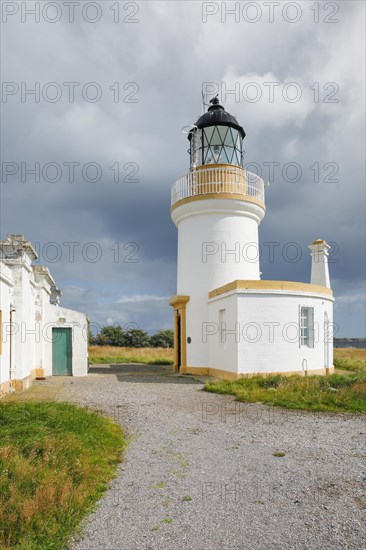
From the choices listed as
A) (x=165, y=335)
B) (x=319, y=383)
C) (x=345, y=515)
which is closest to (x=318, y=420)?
(x=319, y=383)

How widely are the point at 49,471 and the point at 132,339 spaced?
38699 millimetres

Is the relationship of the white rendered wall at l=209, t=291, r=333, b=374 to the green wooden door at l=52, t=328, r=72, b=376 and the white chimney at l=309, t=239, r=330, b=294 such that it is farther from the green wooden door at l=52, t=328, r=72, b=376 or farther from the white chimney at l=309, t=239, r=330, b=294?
the green wooden door at l=52, t=328, r=72, b=376

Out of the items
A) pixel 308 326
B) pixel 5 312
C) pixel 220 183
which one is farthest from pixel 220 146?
pixel 5 312

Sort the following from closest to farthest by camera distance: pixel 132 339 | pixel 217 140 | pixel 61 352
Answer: pixel 61 352 < pixel 217 140 < pixel 132 339

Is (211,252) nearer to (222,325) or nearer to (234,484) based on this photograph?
(222,325)

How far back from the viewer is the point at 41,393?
39.6 ft

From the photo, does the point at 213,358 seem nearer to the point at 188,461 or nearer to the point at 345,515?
the point at 188,461

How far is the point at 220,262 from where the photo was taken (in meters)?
17.1

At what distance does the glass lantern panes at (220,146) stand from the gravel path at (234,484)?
1069 cm

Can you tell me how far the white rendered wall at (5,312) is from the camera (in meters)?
10.8

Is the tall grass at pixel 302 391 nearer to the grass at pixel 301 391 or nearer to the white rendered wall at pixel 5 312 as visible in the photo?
the grass at pixel 301 391

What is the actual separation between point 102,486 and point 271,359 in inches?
373

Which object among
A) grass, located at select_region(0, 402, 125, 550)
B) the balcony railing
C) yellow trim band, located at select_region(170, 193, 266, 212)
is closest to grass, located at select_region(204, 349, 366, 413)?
grass, located at select_region(0, 402, 125, 550)

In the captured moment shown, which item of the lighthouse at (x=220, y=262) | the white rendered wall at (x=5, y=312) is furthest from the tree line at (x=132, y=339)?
the white rendered wall at (x=5, y=312)
